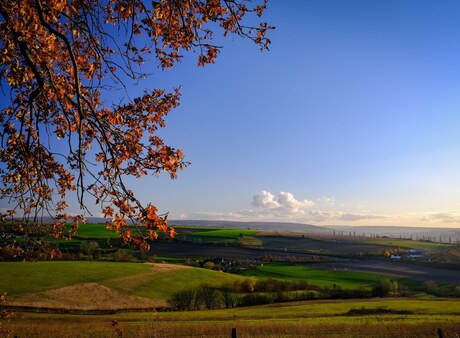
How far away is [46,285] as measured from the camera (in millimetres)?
72438

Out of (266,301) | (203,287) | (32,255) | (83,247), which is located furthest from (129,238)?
(83,247)

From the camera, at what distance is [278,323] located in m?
38.2

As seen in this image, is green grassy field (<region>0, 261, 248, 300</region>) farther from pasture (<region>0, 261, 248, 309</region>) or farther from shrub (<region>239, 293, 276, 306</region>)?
shrub (<region>239, 293, 276, 306</region>)

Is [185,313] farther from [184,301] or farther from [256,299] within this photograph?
[256,299]

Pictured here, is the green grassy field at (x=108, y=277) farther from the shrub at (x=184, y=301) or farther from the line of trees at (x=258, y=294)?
the line of trees at (x=258, y=294)

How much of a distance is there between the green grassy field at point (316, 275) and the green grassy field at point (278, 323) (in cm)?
4470

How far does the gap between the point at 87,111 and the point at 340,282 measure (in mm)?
106053

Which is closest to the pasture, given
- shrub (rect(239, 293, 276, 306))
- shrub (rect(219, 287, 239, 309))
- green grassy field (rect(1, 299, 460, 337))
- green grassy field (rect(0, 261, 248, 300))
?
green grassy field (rect(0, 261, 248, 300))

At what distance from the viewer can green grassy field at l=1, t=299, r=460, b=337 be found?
30958 millimetres

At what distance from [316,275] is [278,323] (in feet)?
267

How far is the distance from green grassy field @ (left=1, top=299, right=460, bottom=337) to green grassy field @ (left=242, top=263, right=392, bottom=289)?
147 feet

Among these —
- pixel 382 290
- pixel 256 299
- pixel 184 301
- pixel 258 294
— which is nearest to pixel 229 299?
pixel 256 299

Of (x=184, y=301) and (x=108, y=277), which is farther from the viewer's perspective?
(x=108, y=277)

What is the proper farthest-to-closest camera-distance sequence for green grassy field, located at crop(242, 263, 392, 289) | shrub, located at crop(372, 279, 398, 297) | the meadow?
green grassy field, located at crop(242, 263, 392, 289)
shrub, located at crop(372, 279, 398, 297)
the meadow
